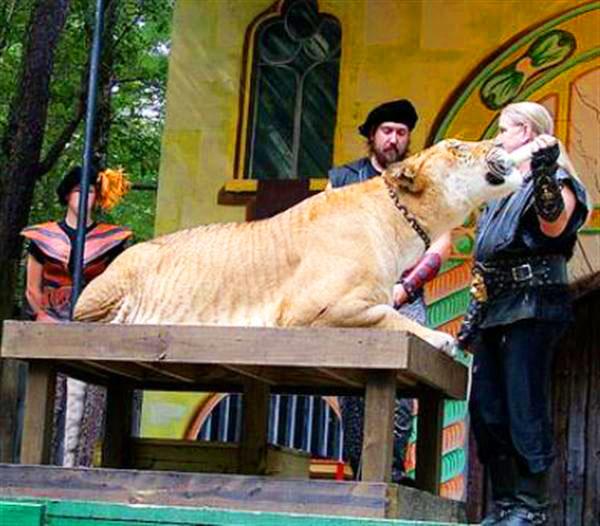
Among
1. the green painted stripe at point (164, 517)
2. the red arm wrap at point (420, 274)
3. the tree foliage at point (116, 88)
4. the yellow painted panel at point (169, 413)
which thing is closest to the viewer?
the green painted stripe at point (164, 517)

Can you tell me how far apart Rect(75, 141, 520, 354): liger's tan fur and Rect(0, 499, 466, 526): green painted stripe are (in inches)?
32.9

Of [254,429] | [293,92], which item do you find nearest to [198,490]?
[254,429]

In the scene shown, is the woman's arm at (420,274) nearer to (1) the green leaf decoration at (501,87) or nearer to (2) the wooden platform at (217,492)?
(2) the wooden platform at (217,492)

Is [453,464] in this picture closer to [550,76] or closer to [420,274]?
[550,76]

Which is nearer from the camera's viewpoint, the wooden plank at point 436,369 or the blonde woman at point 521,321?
the wooden plank at point 436,369

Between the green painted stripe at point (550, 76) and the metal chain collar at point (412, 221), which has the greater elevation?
the green painted stripe at point (550, 76)

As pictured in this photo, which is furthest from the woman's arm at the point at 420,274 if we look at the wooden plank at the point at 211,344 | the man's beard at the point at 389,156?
the wooden plank at the point at 211,344

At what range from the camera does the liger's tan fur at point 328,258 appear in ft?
13.7

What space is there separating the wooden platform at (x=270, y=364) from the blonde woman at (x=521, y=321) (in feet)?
0.55

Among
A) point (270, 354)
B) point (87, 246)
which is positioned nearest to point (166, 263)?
point (270, 354)

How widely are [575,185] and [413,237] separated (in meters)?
0.60

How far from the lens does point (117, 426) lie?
5059mm

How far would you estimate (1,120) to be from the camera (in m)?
15.2

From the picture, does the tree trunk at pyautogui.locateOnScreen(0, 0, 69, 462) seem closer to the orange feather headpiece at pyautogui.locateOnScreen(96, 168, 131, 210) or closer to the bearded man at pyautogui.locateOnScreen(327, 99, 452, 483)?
the orange feather headpiece at pyautogui.locateOnScreen(96, 168, 131, 210)
